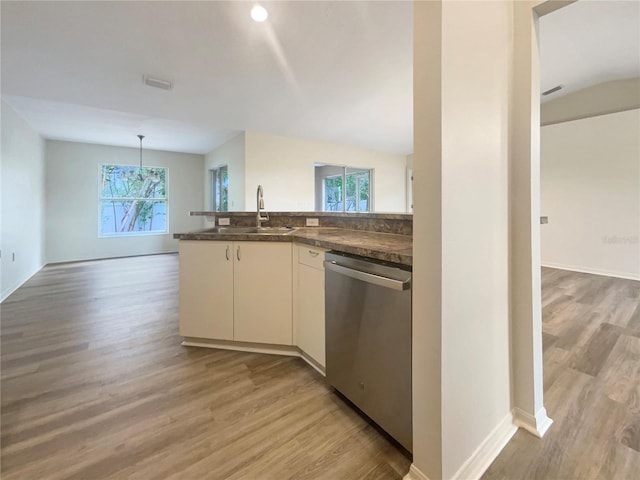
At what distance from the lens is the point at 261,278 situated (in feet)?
6.58

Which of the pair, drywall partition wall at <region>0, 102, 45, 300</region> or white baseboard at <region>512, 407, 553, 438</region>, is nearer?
white baseboard at <region>512, 407, 553, 438</region>

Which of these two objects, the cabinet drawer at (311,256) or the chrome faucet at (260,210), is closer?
the cabinet drawer at (311,256)

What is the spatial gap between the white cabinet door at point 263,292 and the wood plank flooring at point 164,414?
19cm

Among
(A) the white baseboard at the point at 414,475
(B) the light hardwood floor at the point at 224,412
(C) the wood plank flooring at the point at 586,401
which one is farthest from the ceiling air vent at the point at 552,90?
Result: (A) the white baseboard at the point at 414,475

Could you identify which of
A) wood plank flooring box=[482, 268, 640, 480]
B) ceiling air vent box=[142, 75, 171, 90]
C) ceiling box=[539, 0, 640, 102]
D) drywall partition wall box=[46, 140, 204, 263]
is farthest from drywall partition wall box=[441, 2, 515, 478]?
drywall partition wall box=[46, 140, 204, 263]

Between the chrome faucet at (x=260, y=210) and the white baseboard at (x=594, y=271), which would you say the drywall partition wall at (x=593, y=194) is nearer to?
the white baseboard at (x=594, y=271)

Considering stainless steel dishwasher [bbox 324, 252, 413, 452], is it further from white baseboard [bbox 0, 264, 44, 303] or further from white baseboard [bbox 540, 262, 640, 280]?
white baseboard [bbox 540, 262, 640, 280]

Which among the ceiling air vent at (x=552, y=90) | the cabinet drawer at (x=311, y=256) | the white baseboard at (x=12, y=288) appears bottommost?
the white baseboard at (x=12, y=288)

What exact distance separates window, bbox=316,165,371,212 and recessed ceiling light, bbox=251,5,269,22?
161 inches

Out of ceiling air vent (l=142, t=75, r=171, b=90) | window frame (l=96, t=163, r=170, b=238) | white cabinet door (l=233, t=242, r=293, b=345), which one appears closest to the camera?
white cabinet door (l=233, t=242, r=293, b=345)

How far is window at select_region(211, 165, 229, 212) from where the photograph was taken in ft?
20.8

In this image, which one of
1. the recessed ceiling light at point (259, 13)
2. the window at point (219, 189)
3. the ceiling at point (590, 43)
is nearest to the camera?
the recessed ceiling light at point (259, 13)

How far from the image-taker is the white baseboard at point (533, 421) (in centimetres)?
131

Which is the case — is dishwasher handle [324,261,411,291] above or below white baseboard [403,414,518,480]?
above
